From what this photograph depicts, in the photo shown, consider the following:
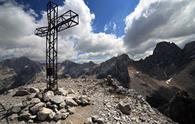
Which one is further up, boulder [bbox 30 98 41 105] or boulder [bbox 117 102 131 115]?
boulder [bbox 30 98 41 105]

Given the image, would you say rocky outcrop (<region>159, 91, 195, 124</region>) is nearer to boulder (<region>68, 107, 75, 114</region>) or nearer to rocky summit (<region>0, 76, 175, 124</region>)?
rocky summit (<region>0, 76, 175, 124</region>)

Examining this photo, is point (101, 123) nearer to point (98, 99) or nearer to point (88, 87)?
point (98, 99)

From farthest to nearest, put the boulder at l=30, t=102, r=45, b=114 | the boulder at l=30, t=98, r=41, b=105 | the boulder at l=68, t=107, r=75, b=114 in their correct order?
1. the boulder at l=30, t=98, r=41, b=105
2. the boulder at l=68, t=107, r=75, b=114
3. the boulder at l=30, t=102, r=45, b=114

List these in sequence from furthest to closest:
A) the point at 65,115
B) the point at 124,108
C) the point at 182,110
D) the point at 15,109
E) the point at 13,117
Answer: the point at 182,110, the point at 124,108, the point at 15,109, the point at 13,117, the point at 65,115

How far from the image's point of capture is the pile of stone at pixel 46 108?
69.2 ft

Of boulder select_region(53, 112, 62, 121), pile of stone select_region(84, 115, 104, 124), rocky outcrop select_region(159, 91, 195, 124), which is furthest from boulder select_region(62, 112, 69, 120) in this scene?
rocky outcrop select_region(159, 91, 195, 124)

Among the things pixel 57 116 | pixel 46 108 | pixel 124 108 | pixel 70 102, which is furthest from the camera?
pixel 124 108

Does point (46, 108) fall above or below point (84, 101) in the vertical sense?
below

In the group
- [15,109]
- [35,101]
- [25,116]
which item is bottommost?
[25,116]

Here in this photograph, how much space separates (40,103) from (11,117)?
2.88 metres

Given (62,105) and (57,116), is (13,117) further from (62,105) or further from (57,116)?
(62,105)

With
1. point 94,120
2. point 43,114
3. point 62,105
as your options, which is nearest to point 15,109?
point 43,114

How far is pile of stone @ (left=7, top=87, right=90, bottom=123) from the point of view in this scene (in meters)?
21.1

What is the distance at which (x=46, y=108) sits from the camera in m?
22.1
